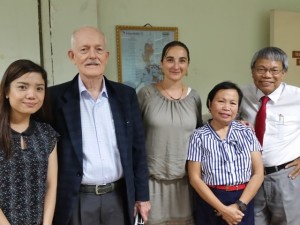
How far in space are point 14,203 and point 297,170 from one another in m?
1.54

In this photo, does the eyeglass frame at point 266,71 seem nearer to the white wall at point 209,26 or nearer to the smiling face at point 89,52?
the smiling face at point 89,52

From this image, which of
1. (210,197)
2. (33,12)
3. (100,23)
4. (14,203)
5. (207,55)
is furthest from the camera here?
(207,55)

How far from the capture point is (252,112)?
1.94 meters

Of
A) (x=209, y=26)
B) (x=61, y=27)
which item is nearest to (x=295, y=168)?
(x=209, y=26)

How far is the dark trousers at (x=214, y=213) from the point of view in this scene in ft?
5.44

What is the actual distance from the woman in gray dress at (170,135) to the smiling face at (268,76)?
386 mm

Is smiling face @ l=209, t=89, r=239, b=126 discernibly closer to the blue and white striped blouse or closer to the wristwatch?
the blue and white striped blouse

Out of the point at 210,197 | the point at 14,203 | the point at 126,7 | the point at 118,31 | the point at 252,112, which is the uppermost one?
the point at 126,7

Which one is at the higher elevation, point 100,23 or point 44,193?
point 100,23

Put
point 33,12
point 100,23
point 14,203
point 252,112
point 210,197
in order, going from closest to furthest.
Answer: point 14,203
point 210,197
point 252,112
point 33,12
point 100,23

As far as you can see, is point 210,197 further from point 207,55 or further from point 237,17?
point 237,17

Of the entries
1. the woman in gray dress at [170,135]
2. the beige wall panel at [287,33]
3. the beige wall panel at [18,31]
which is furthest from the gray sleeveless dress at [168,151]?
the beige wall panel at [287,33]

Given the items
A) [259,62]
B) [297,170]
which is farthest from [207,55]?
[297,170]

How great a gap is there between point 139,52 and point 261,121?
141 cm
